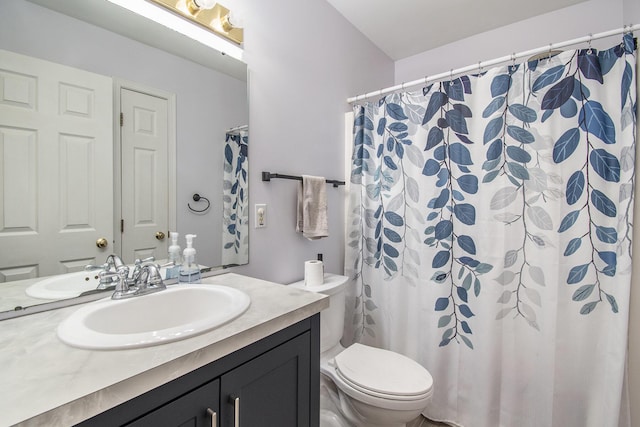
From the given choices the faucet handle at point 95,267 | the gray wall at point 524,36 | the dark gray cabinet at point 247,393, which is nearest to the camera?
the dark gray cabinet at point 247,393

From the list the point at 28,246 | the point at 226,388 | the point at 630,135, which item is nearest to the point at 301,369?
the point at 226,388

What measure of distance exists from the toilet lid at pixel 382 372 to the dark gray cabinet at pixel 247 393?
0.36 m

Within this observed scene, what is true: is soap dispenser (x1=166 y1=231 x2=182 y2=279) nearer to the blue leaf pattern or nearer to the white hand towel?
the white hand towel

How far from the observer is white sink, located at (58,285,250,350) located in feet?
2.20

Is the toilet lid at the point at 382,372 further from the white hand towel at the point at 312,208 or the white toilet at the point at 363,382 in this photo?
the white hand towel at the point at 312,208

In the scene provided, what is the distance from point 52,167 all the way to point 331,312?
125cm

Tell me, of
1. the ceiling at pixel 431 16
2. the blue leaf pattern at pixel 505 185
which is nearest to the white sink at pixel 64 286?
the blue leaf pattern at pixel 505 185

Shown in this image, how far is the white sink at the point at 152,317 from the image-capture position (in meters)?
Result: 0.67

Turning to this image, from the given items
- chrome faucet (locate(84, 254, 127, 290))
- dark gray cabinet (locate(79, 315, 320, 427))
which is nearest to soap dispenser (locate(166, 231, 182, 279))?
chrome faucet (locate(84, 254, 127, 290))

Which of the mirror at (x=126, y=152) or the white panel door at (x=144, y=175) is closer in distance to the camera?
the mirror at (x=126, y=152)

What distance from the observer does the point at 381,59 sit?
7.98 ft

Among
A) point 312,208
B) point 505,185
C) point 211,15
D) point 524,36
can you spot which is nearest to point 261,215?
point 312,208

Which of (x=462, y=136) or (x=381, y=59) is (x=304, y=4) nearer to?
(x=381, y=59)

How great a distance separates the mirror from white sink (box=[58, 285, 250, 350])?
172 millimetres
